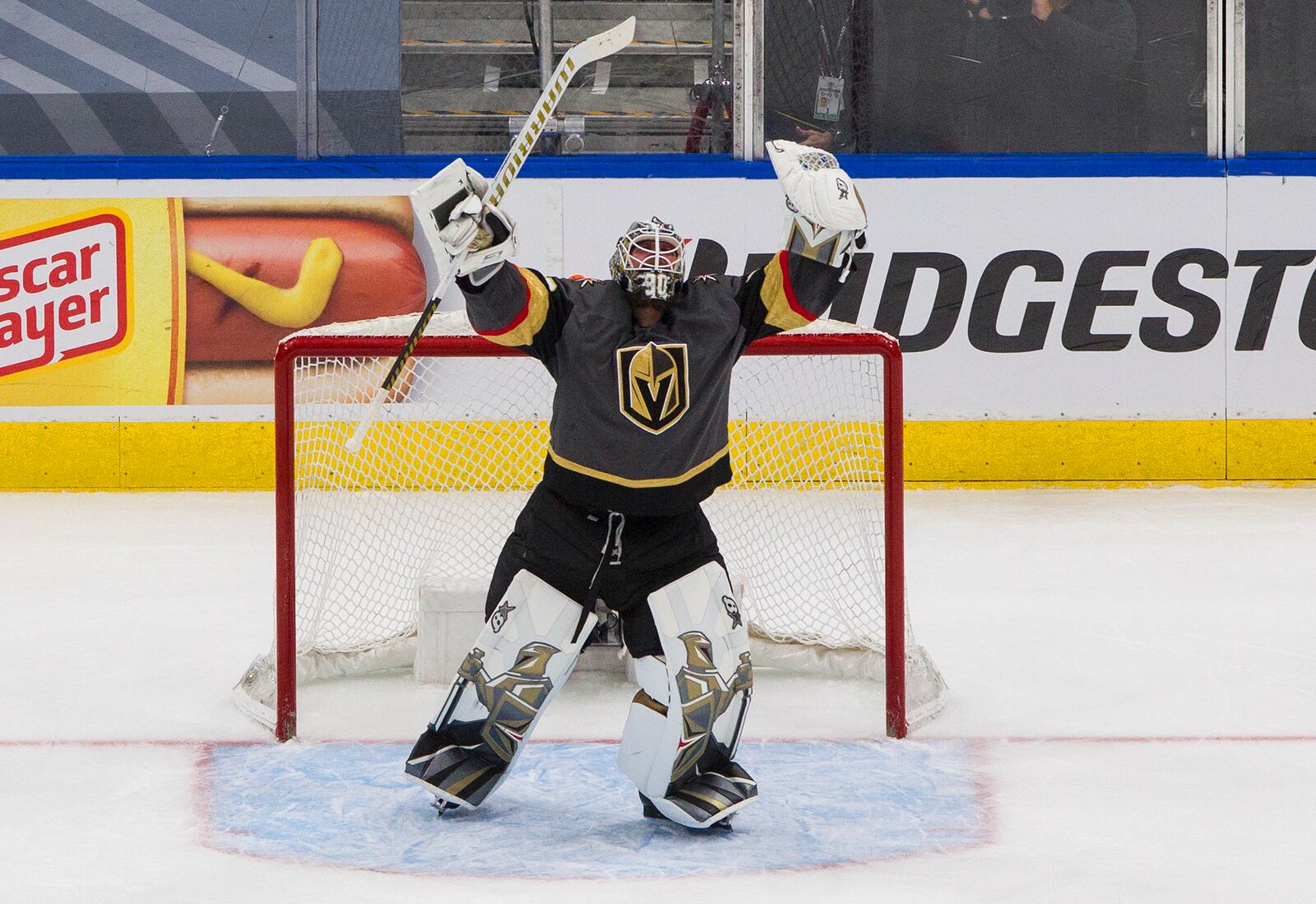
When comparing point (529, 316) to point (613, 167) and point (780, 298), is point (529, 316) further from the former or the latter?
point (613, 167)

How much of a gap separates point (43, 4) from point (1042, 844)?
491 centimetres

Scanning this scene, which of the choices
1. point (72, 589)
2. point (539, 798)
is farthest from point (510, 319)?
point (72, 589)

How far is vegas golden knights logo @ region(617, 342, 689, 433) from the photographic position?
2.47 m

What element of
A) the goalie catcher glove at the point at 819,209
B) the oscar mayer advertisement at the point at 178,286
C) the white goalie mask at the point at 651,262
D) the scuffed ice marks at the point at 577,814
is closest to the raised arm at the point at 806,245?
the goalie catcher glove at the point at 819,209

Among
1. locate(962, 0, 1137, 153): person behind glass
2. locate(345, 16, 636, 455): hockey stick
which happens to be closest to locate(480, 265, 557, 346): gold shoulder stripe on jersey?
locate(345, 16, 636, 455): hockey stick

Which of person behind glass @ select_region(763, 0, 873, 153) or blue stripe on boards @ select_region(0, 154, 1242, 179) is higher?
person behind glass @ select_region(763, 0, 873, 153)

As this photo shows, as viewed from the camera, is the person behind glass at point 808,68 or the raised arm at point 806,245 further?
the person behind glass at point 808,68

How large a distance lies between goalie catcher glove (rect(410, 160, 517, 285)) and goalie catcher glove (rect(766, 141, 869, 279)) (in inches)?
18.3

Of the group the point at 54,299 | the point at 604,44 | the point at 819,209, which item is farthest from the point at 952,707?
the point at 54,299

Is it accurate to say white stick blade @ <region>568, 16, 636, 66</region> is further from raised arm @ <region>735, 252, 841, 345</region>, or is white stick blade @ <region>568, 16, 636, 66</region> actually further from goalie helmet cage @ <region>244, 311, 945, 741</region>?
goalie helmet cage @ <region>244, 311, 945, 741</region>

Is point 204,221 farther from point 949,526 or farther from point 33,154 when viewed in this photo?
point 949,526

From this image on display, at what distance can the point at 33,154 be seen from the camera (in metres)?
5.84

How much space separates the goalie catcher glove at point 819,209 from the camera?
2.46 m

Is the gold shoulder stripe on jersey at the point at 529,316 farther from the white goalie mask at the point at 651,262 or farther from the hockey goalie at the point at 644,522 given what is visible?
the white goalie mask at the point at 651,262
